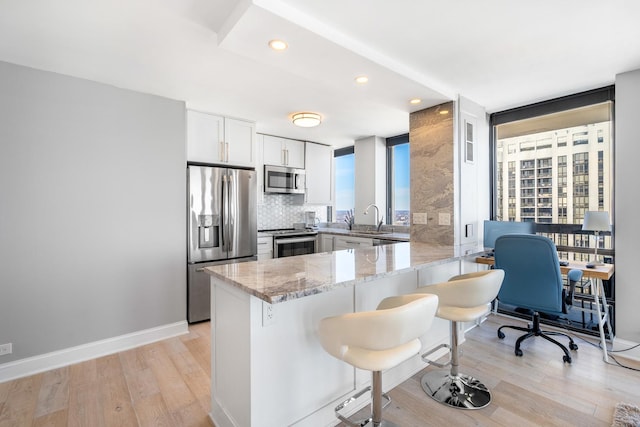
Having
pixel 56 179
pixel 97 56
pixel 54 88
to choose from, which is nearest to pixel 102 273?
pixel 56 179

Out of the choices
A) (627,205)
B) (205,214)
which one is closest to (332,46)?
(205,214)

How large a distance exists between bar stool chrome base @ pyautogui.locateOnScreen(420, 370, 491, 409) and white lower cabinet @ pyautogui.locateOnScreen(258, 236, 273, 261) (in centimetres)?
260

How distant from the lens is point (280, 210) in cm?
507

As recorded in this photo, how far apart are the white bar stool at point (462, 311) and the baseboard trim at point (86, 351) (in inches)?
98.0

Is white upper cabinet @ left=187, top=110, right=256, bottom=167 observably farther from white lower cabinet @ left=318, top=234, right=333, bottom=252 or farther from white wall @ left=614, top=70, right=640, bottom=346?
white wall @ left=614, top=70, right=640, bottom=346

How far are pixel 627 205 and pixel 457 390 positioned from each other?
2165mm

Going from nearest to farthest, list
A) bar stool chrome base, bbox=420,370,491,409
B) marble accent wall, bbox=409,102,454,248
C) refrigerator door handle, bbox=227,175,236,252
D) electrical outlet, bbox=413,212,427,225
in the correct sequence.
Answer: bar stool chrome base, bbox=420,370,491,409, marble accent wall, bbox=409,102,454,248, electrical outlet, bbox=413,212,427,225, refrigerator door handle, bbox=227,175,236,252

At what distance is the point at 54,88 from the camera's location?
8.23 feet

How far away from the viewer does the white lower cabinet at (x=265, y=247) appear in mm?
4195

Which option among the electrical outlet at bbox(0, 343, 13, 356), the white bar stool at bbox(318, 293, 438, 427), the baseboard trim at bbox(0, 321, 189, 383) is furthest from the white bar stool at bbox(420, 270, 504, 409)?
the electrical outlet at bbox(0, 343, 13, 356)

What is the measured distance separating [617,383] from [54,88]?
4958mm

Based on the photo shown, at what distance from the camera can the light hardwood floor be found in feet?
6.06

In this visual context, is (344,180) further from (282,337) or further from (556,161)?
(282,337)

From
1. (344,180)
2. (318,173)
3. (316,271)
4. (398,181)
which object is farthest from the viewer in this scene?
(344,180)
